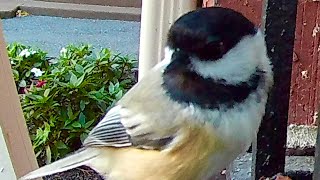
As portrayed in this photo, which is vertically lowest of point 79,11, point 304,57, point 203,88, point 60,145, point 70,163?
point 60,145

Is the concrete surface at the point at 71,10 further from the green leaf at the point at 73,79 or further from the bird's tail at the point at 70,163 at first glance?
the bird's tail at the point at 70,163

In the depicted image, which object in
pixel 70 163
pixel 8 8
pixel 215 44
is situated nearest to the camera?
pixel 215 44

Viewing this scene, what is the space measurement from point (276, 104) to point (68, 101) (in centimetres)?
182

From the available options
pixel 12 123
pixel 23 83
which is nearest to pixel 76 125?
pixel 23 83

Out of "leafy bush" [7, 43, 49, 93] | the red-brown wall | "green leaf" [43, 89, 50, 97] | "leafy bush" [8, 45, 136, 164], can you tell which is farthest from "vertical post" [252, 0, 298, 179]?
"leafy bush" [7, 43, 49, 93]

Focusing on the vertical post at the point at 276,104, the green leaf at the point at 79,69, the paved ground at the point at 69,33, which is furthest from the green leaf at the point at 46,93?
the vertical post at the point at 276,104

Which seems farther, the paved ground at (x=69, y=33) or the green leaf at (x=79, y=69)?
the paved ground at (x=69, y=33)

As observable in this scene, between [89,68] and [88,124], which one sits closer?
[88,124]

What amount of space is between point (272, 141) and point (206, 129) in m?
0.31

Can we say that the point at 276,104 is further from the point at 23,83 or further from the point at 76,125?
the point at 23,83

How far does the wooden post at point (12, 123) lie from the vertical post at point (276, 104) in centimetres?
45

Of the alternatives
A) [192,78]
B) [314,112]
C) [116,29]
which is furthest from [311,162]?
[116,29]

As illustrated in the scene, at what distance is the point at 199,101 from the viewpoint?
1.27m

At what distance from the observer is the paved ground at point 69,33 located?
4.94 m
